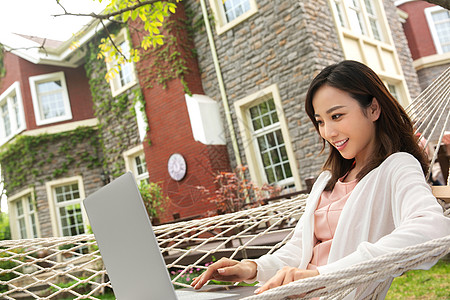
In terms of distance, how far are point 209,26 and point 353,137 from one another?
22.5 feet

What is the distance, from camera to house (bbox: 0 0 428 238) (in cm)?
657

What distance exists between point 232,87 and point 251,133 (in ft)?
2.98

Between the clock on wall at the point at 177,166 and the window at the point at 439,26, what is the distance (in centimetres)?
894

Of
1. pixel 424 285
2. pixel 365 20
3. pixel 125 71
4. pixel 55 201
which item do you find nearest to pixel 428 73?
pixel 365 20

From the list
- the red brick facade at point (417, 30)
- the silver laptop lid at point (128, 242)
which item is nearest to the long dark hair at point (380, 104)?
the silver laptop lid at point (128, 242)

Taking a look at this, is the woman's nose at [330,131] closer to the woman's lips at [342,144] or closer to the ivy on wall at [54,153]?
the woman's lips at [342,144]

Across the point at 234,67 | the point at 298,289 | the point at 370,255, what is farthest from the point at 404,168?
the point at 234,67

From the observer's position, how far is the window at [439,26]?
1225 centimetres

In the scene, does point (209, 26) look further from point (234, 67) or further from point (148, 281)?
point (148, 281)

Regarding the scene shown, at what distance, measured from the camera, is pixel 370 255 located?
35.3 inches

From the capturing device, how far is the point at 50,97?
1164 cm

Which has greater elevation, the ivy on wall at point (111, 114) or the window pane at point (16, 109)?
the window pane at point (16, 109)

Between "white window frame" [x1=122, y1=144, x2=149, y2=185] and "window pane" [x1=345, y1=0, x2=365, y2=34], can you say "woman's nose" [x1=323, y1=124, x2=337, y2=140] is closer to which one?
"window pane" [x1=345, y1=0, x2=365, y2=34]

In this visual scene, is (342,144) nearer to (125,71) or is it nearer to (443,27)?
(125,71)
